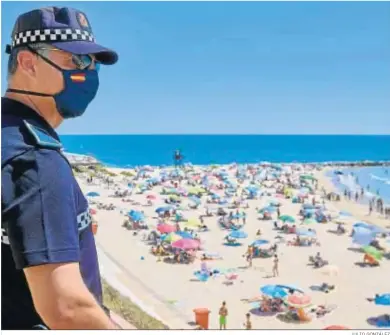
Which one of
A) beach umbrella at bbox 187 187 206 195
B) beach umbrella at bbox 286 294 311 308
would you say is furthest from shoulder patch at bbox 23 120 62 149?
beach umbrella at bbox 187 187 206 195

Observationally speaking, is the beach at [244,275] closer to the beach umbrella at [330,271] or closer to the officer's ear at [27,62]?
the beach umbrella at [330,271]

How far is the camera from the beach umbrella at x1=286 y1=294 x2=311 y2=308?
38.9 ft

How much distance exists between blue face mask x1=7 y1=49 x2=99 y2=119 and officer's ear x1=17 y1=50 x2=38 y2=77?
0.03 metres

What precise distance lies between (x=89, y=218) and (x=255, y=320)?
11.2m

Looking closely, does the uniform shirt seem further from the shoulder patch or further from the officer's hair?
the officer's hair

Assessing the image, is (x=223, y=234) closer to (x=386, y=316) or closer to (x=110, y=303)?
(x=386, y=316)

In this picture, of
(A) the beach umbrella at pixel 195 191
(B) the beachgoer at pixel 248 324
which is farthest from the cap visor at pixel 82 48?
(A) the beach umbrella at pixel 195 191

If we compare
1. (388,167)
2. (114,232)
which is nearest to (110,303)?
(114,232)

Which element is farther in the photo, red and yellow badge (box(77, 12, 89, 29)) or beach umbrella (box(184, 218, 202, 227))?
beach umbrella (box(184, 218, 202, 227))

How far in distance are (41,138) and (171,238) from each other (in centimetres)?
1685

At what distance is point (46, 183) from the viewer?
1.16 metres

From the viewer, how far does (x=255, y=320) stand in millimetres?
11891

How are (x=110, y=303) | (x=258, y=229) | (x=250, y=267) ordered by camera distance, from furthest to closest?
(x=258, y=229), (x=250, y=267), (x=110, y=303)

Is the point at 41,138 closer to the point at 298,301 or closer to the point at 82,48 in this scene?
the point at 82,48
